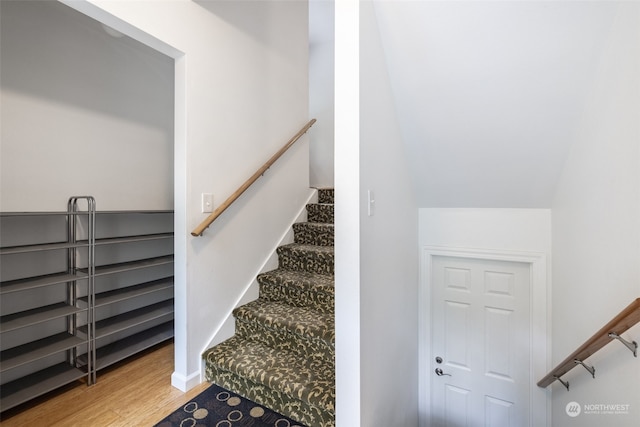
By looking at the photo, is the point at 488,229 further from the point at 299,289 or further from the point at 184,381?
the point at 184,381

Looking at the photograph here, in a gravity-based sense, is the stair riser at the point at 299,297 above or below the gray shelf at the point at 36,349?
above

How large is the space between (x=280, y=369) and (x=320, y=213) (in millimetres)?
1622

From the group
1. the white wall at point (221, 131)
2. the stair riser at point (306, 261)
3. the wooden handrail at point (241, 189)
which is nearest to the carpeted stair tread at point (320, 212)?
the white wall at point (221, 131)

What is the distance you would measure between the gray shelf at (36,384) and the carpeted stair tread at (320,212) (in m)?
2.16

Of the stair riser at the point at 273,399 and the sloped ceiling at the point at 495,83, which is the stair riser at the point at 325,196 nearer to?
the sloped ceiling at the point at 495,83

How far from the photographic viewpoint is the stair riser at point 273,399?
4.62ft

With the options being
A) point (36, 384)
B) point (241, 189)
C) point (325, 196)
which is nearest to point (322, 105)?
point (325, 196)

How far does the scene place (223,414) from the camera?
1.53 meters

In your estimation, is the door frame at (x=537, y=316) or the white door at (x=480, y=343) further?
the white door at (x=480, y=343)

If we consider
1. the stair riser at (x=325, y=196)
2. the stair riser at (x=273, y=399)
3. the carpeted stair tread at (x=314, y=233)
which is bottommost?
the stair riser at (x=273, y=399)

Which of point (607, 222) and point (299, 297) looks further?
point (299, 297)

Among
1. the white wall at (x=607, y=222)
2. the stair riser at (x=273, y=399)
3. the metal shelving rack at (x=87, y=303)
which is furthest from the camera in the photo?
the metal shelving rack at (x=87, y=303)

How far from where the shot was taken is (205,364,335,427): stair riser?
1408 millimetres

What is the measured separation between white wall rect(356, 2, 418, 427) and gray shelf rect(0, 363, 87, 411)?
1.83m
